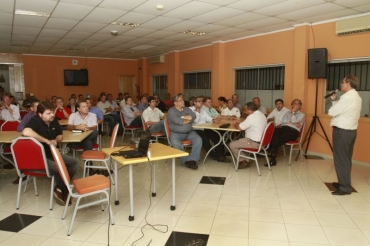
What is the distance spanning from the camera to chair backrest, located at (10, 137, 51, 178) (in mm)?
3193

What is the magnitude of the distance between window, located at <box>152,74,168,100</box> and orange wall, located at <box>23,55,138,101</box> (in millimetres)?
1528

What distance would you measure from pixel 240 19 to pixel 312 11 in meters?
1.31

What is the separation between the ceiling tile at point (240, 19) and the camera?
543cm

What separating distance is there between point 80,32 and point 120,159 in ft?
16.5

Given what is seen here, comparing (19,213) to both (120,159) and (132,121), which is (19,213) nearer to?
(120,159)

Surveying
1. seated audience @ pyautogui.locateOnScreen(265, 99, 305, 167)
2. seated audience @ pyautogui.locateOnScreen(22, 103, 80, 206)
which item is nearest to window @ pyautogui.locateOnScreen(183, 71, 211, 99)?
seated audience @ pyautogui.locateOnScreen(265, 99, 305, 167)

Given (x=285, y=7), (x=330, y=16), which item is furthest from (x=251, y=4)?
(x=330, y=16)

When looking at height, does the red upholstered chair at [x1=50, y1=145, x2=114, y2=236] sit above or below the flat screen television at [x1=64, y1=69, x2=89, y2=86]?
below

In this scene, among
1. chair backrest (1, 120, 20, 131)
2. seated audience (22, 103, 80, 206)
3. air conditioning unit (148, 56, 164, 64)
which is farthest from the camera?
air conditioning unit (148, 56, 164, 64)

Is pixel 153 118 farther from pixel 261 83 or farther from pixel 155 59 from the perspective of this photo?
pixel 155 59

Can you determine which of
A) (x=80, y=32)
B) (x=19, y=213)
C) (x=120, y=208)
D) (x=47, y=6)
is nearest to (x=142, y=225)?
(x=120, y=208)

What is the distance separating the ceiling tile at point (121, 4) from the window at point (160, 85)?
6.33 metres

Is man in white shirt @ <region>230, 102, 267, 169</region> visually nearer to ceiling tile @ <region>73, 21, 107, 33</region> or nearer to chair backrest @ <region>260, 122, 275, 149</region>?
chair backrest @ <region>260, 122, 275, 149</region>

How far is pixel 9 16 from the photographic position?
546 centimetres
